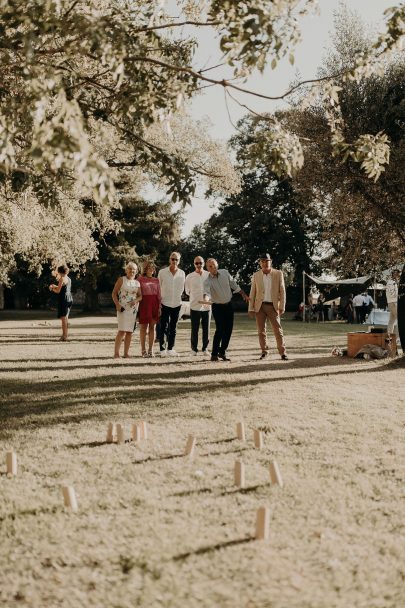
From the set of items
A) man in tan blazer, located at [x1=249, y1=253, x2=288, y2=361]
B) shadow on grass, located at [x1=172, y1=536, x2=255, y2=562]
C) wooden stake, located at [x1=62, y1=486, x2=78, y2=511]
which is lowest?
shadow on grass, located at [x1=172, y1=536, x2=255, y2=562]

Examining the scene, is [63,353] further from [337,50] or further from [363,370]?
[337,50]

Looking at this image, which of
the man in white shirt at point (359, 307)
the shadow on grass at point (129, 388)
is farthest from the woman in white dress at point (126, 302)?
the man in white shirt at point (359, 307)

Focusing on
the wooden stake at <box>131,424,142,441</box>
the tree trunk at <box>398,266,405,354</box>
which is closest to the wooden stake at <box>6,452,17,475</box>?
the wooden stake at <box>131,424,142,441</box>

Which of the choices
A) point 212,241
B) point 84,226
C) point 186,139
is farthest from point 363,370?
point 212,241

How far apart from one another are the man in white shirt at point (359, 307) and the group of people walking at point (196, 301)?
2125 cm

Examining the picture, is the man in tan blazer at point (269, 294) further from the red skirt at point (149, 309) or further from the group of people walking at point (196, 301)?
the red skirt at point (149, 309)

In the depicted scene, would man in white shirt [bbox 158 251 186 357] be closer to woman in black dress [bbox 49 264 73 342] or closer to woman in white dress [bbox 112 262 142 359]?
woman in white dress [bbox 112 262 142 359]

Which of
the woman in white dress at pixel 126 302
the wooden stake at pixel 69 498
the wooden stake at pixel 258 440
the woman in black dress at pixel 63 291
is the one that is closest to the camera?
the wooden stake at pixel 69 498

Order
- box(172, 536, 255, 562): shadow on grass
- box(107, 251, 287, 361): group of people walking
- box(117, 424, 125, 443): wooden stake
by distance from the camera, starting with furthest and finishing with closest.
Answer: box(107, 251, 287, 361): group of people walking < box(117, 424, 125, 443): wooden stake < box(172, 536, 255, 562): shadow on grass

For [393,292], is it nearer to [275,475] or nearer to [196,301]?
[196,301]

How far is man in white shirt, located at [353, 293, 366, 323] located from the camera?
3453cm

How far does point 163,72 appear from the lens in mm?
7180

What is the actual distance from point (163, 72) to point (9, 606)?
5845mm

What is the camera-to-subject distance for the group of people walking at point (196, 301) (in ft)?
43.6
